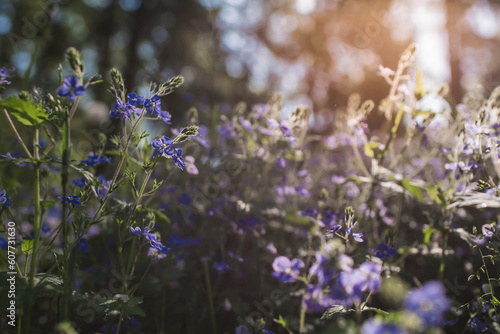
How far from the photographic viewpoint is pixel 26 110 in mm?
1441

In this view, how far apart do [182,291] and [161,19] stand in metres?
11.2

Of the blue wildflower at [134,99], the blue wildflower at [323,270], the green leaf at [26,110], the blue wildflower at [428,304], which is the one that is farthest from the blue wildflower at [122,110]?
the blue wildflower at [428,304]

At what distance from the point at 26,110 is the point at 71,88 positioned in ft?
→ 0.67

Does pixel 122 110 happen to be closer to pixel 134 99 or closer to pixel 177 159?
pixel 134 99

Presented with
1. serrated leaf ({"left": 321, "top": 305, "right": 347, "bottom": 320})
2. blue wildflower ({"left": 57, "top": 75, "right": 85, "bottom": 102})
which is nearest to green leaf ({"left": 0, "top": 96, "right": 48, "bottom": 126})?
blue wildflower ({"left": 57, "top": 75, "right": 85, "bottom": 102})

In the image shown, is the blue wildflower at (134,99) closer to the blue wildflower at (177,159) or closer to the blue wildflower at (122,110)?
the blue wildflower at (122,110)

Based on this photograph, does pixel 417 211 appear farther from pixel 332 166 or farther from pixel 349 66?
pixel 349 66

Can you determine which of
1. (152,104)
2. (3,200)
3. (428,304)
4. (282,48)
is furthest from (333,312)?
(282,48)

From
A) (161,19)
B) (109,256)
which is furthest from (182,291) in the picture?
(161,19)

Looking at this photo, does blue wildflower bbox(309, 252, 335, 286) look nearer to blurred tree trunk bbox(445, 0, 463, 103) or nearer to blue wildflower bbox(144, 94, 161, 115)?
blue wildflower bbox(144, 94, 161, 115)

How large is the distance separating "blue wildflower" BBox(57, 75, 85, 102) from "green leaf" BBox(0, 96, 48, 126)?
16 centimetres

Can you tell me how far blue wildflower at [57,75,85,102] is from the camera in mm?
1383

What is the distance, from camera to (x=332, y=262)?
3.88 ft

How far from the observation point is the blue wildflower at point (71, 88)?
4.54ft
